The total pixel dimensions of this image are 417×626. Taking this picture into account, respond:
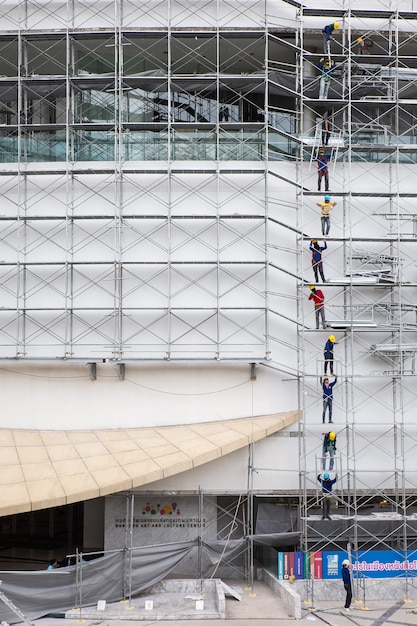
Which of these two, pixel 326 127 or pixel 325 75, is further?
pixel 326 127

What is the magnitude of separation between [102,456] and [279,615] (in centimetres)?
551

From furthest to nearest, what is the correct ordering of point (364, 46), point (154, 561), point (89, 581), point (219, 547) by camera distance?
point (364, 46), point (219, 547), point (154, 561), point (89, 581)

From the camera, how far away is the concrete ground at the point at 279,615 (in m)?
16.7

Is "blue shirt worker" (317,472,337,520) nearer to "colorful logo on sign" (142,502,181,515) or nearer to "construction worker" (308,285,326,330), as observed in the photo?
"colorful logo on sign" (142,502,181,515)

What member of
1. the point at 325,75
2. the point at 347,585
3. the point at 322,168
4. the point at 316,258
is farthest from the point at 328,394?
the point at 325,75

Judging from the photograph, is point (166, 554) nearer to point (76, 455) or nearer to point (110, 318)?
point (76, 455)

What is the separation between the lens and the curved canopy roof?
57.1 feet

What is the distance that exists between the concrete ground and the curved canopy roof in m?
2.55

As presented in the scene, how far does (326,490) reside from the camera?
791 inches

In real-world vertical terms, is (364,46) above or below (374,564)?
above

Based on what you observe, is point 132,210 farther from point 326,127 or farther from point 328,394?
point 328,394

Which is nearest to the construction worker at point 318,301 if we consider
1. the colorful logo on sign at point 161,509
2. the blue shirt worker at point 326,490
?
the blue shirt worker at point 326,490

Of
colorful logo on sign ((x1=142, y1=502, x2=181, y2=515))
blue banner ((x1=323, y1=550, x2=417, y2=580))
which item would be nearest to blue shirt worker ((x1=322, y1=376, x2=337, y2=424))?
blue banner ((x1=323, y1=550, x2=417, y2=580))

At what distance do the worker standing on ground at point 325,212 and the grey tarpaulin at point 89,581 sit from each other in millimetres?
9084
